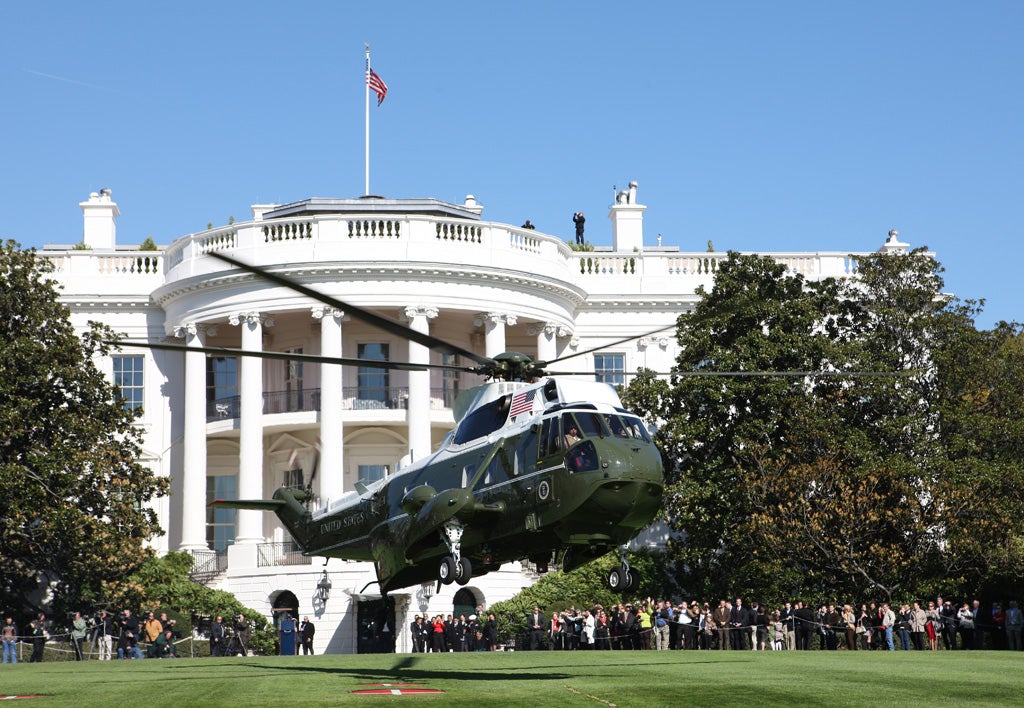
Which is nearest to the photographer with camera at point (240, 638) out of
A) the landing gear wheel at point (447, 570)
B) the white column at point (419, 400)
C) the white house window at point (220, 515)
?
the white column at point (419, 400)

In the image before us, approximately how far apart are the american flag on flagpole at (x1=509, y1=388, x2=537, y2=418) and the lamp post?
93.6 feet

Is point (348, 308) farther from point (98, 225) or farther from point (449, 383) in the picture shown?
point (98, 225)

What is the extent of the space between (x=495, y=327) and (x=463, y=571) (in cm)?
3448

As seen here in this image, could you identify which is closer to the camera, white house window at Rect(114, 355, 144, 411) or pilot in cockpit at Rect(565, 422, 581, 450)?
pilot in cockpit at Rect(565, 422, 581, 450)

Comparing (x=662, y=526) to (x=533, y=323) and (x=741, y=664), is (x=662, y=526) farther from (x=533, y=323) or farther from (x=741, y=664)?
(x=741, y=664)

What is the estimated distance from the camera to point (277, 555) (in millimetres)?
54281

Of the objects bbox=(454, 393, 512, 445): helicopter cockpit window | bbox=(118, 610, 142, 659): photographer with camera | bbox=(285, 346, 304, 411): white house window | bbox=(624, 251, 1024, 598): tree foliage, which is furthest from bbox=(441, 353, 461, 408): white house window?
bbox=(454, 393, 512, 445): helicopter cockpit window

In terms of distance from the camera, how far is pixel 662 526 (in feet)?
189

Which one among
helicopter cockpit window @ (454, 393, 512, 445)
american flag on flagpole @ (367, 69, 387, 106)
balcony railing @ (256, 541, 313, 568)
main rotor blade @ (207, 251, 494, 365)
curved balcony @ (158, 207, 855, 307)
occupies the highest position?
american flag on flagpole @ (367, 69, 387, 106)

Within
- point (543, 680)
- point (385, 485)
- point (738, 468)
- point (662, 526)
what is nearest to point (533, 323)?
point (662, 526)

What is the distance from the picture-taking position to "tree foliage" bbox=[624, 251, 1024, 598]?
4553 centimetres

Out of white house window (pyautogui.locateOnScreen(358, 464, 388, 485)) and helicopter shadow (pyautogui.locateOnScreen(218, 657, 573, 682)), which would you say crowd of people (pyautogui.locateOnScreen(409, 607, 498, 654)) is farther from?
helicopter shadow (pyautogui.locateOnScreen(218, 657, 573, 682))

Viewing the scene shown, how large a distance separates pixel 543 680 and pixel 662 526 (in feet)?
112

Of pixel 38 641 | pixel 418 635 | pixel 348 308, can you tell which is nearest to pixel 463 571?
pixel 348 308
